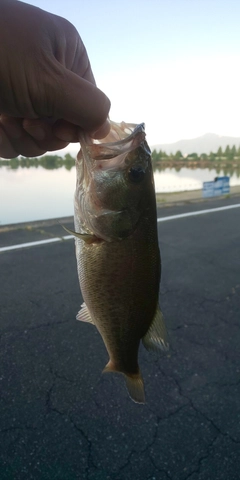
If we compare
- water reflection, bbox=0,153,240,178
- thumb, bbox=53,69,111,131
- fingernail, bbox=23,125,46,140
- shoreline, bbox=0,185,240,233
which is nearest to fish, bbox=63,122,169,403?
thumb, bbox=53,69,111,131

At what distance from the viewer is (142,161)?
150cm

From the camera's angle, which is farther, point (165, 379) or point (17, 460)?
point (165, 379)

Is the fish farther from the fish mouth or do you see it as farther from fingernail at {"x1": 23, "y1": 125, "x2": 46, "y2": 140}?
fingernail at {"x1": 23, "y1": 125, "x2": 46, "y2": 140}

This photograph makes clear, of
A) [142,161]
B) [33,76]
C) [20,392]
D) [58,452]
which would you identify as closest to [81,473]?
[58,452]

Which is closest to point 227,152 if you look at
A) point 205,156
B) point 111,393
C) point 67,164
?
point 205,156

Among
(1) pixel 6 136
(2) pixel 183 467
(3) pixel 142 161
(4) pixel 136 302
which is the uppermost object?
(1) pixel 6 136

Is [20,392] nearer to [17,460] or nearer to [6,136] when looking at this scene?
[17,460]

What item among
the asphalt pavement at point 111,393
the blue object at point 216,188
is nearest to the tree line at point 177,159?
the blue object at point 216,188

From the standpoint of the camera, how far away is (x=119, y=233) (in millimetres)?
1502

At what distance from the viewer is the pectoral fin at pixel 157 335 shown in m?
1.59

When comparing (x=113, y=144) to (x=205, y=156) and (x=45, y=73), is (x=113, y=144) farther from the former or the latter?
(x=205, y=156)

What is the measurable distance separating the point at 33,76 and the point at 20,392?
2.60m

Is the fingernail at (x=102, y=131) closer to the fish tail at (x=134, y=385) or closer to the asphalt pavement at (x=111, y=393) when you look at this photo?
the fish tail at (x=134, y=385)

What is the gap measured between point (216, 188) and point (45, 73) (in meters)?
10.6
